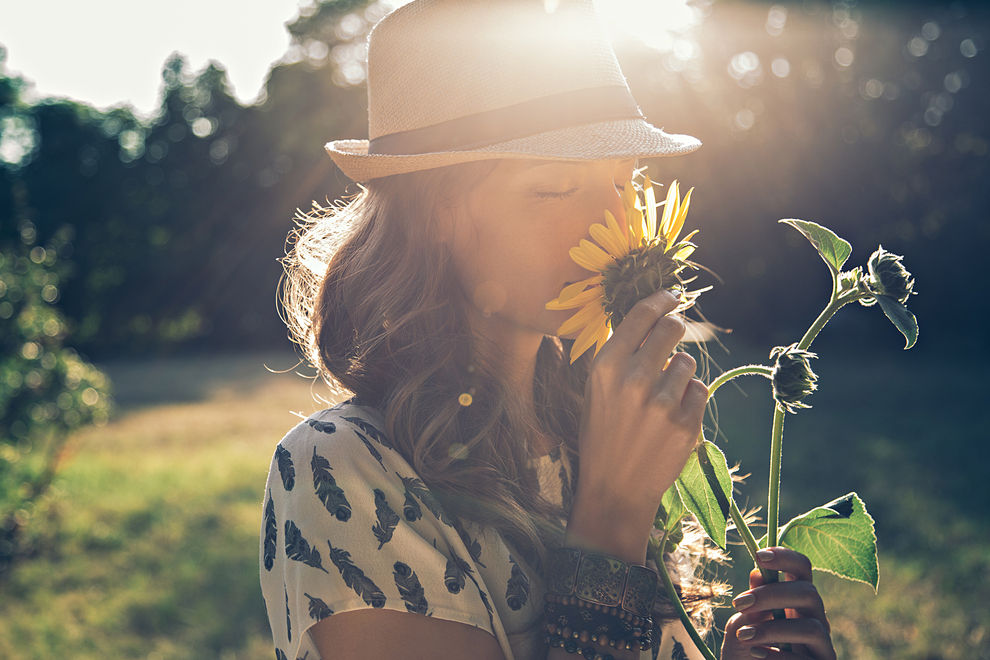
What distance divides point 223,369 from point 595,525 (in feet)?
61.0

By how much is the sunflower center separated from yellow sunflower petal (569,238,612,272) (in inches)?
0.6

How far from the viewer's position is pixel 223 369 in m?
18.6

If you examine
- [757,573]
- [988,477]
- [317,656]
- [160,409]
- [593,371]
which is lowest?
[160,409]

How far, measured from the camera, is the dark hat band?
126cm

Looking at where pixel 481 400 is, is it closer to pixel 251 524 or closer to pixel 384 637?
pixel 384 637

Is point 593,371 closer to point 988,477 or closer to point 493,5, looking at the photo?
point 493,5

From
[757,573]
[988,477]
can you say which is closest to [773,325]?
[988,477]

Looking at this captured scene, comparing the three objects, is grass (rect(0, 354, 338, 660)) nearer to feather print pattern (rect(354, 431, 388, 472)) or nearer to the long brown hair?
the long brown hair

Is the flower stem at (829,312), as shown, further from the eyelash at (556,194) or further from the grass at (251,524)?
the grass at (251,524)

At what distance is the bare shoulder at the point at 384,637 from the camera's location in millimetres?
1098

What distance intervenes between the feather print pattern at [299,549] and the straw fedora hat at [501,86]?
60cm

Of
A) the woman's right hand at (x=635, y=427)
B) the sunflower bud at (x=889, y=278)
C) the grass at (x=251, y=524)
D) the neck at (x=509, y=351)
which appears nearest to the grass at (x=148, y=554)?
the grass at (x=251, y=524)

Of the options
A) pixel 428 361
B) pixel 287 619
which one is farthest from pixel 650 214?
pixel 287 619

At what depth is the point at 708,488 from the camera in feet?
3.83
